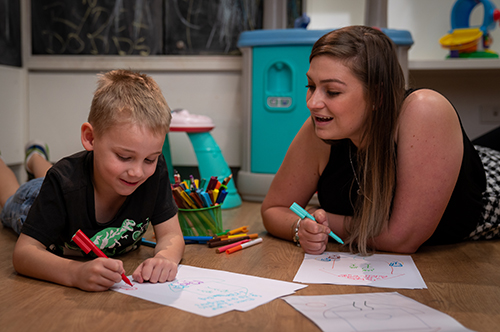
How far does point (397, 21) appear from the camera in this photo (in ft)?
7.89

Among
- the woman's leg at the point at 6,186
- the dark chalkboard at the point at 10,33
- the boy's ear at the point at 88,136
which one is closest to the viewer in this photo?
the boy's ear at the point at 88,136

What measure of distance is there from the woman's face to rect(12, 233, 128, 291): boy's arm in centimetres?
55

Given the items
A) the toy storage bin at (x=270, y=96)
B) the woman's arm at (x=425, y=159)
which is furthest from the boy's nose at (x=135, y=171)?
the toy storage bin at (x=270, y=96)

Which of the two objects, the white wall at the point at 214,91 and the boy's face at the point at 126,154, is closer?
the boy's face at the point at 126,154

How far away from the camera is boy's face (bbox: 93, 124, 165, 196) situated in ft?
3.04

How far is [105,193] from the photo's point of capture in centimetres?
104

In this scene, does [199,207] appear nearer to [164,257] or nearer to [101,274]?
[164,257]

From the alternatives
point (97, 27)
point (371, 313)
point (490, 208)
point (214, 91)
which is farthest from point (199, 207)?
point (97, 27)

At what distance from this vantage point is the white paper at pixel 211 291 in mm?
810

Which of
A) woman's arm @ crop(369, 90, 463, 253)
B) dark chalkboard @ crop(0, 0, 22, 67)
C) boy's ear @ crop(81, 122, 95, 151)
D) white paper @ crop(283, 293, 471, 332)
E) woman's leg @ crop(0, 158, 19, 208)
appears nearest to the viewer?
white paper @ crop(283, 293, 471, 332)

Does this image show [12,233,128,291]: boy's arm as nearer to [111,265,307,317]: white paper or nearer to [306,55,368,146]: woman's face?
[111,265,307,317]: white paper

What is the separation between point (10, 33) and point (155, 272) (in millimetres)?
1867

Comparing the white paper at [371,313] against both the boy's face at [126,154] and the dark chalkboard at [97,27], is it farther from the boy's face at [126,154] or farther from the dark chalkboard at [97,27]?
the dark chalkboard at [97,27]

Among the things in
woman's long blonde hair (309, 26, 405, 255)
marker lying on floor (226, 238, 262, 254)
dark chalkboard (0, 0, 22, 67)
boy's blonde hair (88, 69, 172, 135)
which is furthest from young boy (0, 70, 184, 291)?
dark chalkboard (0, 0, 22, 67)
